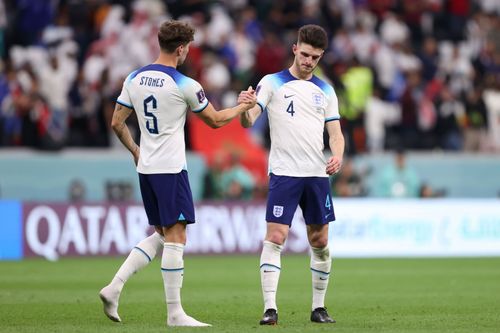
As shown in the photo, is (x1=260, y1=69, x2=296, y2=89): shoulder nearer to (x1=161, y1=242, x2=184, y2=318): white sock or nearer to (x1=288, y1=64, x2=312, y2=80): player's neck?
(x1=288, y1=64, x2=312, y2=80): player's neck

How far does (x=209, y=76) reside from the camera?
77.9ft

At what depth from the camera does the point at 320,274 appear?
419 inches

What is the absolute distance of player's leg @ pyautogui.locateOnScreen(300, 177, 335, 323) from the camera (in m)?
10.5

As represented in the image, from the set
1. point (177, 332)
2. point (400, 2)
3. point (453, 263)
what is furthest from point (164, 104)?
point (400, 2)

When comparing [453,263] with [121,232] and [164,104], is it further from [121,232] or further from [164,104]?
[164,104]

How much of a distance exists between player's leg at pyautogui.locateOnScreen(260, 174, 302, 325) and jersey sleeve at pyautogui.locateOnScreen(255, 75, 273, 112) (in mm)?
651

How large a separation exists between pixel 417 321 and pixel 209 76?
13747mm

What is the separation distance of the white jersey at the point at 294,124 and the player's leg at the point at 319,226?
144 mm

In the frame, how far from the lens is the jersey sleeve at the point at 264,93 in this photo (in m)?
10.4

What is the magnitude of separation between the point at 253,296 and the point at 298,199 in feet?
11.2

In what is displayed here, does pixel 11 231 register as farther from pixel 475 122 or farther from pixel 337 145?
pixel 337 145

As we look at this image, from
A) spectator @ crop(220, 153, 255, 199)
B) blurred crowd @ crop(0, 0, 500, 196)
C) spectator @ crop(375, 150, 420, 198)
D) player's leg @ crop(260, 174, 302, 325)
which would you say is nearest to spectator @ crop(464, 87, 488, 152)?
blurred crowd @ crop(0, 0, 500, 196)

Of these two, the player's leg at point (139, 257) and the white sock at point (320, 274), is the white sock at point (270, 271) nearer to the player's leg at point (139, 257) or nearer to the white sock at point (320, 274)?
the white sock at point (320, 274)

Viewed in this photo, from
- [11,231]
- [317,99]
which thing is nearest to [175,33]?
[317,99]
